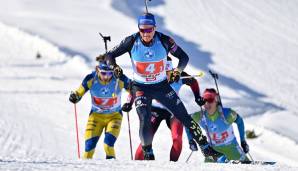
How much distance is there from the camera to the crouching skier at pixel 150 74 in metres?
8.04

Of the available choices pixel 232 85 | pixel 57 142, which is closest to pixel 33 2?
pixel 232 85

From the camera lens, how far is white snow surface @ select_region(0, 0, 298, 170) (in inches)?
472

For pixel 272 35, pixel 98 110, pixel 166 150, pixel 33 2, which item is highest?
pixel 33 2

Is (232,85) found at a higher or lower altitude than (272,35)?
lower

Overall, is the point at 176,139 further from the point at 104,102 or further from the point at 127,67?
the point at 127,67

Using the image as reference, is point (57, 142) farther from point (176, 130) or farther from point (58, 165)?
point (58, 165)

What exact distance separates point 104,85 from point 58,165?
3.73 metres

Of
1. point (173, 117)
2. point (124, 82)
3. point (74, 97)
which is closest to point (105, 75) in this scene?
point (124, 82)

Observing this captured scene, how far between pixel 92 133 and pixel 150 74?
2.10m

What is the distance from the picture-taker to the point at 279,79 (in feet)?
63.4

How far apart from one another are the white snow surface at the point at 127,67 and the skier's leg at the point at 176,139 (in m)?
0.97

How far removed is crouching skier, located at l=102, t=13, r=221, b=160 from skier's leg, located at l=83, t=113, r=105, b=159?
158 cm

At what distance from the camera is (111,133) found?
9797 millimetres

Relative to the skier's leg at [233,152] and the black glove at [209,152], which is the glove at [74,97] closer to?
the skier's leg at [233,152]
